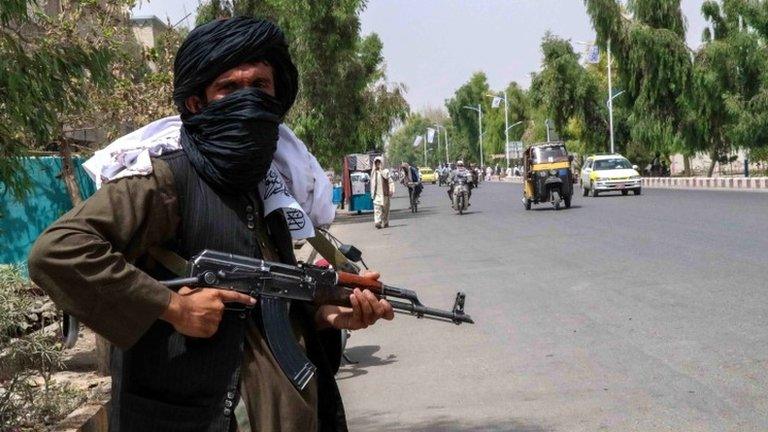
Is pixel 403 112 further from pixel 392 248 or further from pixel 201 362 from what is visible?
pixel 201 362

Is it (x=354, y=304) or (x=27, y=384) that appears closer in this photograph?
(x=354, y=304)

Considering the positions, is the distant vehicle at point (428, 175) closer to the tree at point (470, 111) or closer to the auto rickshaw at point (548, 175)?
the tree at point (470, 111)

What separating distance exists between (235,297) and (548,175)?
26772 millimetres

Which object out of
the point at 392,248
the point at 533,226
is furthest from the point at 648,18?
the point at 392,248

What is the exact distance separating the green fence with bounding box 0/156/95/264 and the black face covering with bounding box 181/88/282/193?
10.1 metres

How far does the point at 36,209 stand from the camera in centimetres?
1262

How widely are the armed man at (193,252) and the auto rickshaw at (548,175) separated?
85.5ft

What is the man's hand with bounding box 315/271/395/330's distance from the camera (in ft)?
8.13

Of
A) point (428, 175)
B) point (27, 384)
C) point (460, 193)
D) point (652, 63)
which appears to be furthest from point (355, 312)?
point (428, 175)

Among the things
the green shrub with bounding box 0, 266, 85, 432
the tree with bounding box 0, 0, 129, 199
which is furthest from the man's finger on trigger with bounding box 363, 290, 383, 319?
the green shrub with bounding box 0, 266, 85, 432

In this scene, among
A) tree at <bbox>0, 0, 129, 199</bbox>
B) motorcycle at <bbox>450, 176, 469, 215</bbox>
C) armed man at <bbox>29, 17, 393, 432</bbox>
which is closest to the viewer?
armed man at <bbox>29, 17, 393, 432</bbox>

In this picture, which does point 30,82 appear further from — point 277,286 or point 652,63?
point 652,63

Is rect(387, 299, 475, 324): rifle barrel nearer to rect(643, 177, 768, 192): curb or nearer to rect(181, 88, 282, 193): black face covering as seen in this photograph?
rect(181, 88, 282, 193): black face covering

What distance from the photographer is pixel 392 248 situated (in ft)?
58.5
